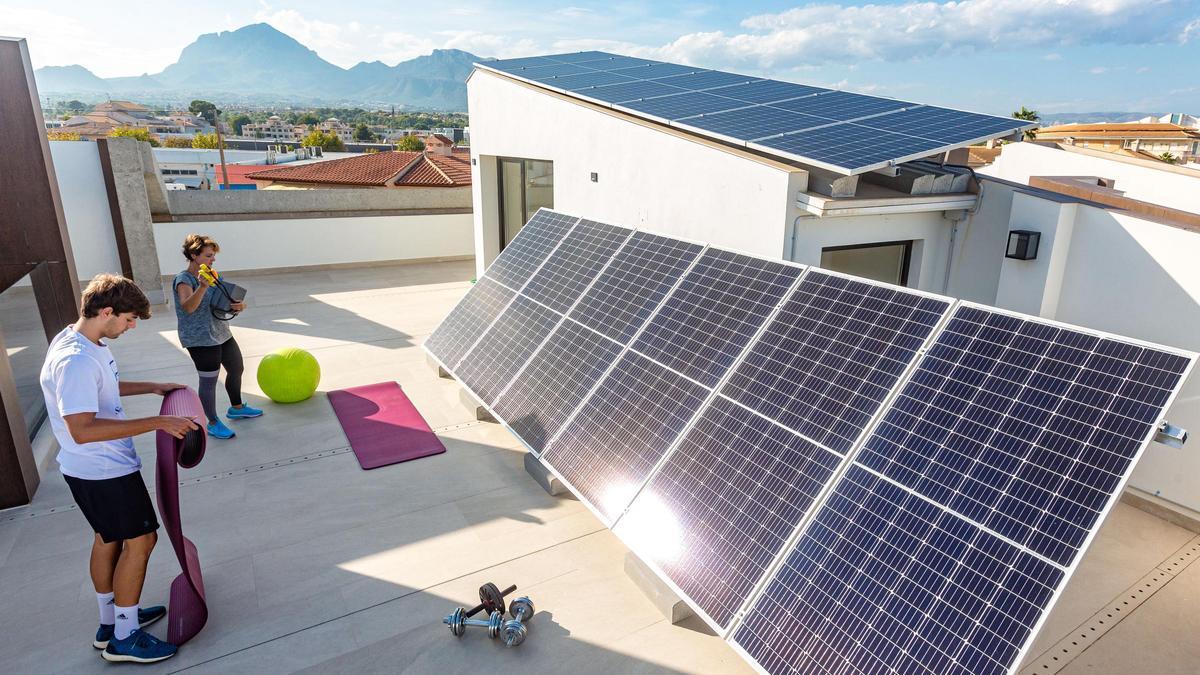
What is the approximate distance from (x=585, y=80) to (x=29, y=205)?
9231 mm

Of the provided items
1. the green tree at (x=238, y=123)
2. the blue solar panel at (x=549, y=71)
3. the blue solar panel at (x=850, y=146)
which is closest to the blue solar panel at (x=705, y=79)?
the blue solar panel at (x=549, y=71)

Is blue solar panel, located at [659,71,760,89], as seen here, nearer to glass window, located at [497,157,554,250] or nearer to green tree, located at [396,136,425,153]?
glass window, located at [497,157,554,250]

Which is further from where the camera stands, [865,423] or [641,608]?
[641,608]

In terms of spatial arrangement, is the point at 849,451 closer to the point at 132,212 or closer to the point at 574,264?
the point at 574,264

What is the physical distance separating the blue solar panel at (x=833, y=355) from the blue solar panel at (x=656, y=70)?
392 inches

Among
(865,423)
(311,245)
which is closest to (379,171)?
(311,245)

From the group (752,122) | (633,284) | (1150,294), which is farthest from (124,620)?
(1150,294)

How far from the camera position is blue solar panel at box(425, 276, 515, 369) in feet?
28.7

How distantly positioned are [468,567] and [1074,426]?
14.9 ft

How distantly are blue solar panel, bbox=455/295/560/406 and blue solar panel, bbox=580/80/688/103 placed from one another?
4.89 m

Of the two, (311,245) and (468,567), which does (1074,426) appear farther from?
(311,245)

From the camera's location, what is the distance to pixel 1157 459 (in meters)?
6.88

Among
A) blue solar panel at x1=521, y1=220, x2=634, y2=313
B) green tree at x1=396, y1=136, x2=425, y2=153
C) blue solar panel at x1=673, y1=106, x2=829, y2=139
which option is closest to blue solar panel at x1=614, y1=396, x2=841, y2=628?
blue solar panel at x1=521, y1=220, x2=634, y2=313

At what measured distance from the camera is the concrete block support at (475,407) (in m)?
8.54
